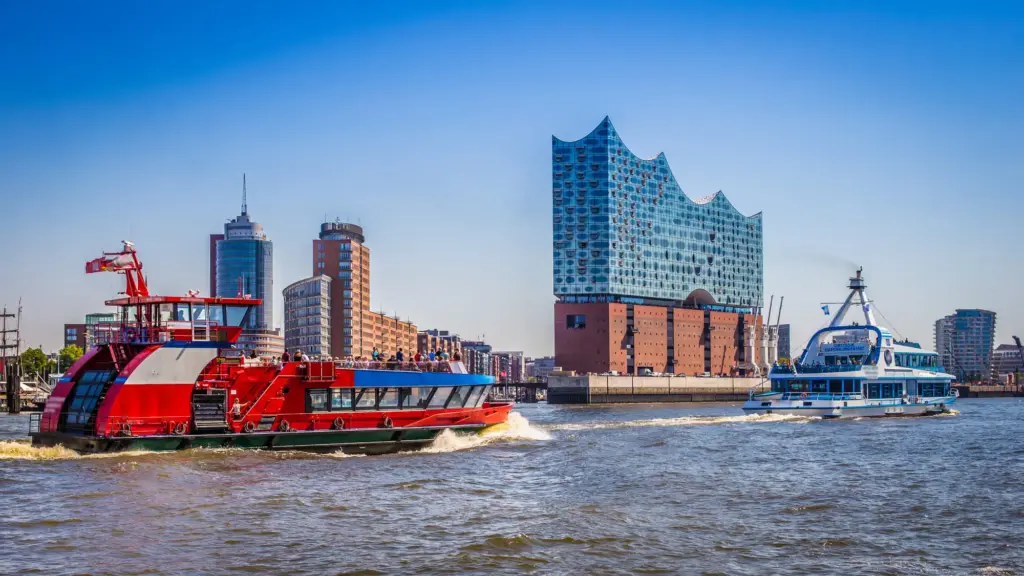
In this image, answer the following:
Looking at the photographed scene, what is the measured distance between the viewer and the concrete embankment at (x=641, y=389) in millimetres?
139875

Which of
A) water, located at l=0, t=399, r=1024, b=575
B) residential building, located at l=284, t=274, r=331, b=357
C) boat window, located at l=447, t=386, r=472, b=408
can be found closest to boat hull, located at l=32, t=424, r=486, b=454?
water, located at l=0, t=399, r=1024, b=575

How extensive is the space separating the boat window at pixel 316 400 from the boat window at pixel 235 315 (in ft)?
12.1

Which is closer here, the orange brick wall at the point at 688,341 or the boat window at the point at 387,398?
the boat window at the point at 387,398

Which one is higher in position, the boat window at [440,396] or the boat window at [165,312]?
the boat window at [165,312]

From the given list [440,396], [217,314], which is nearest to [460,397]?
[440,396]

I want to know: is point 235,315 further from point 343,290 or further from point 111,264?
point 343,290

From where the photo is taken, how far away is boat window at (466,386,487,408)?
41625 mm

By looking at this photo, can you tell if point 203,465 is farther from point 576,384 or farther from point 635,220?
point 635,220

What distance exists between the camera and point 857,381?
229 feet

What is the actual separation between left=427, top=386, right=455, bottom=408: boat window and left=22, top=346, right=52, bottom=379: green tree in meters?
95.3

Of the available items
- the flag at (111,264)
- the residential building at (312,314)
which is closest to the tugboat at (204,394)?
the flag at (111,264)

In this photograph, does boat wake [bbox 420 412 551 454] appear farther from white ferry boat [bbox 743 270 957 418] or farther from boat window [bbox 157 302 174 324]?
white ferry boat [bbox 743 270 957 418]

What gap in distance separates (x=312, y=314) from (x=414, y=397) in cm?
13463

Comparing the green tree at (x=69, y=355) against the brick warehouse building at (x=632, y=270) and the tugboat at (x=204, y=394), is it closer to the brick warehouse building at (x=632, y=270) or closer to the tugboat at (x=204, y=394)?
the brick warehouse building at (x=632, y=270)
